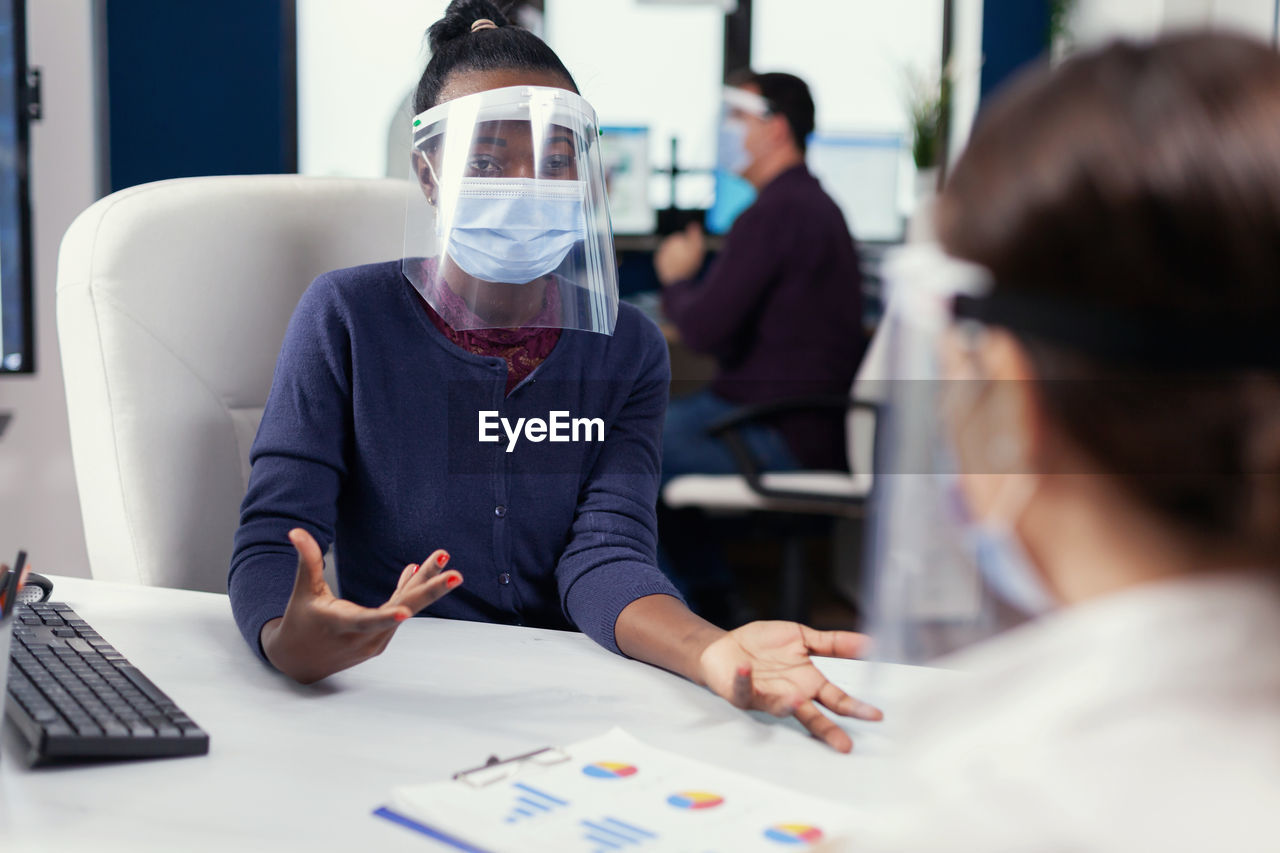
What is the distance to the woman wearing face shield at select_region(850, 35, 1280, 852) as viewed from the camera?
406mm

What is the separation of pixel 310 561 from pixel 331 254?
722mm

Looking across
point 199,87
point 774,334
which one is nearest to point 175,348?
point 774,334

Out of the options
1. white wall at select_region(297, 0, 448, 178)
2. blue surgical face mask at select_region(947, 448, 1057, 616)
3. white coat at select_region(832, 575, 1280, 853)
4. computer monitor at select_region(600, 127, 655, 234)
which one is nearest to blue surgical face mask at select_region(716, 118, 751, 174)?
computer monitor at select_region(600, 127, 655, 234)

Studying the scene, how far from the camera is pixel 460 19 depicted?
1316mm

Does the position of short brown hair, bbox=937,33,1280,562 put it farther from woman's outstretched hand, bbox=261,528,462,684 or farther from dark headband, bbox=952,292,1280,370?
woman's outstretched hand, bbox=261,528,462,684

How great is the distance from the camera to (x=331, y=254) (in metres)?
1.47

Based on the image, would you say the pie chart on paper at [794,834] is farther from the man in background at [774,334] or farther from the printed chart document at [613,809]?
the man in background at [774,334]

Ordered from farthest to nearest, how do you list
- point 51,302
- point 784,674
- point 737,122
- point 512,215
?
1. point 737,122
2. point 51,302
3. point 512,215
4. point 784,674

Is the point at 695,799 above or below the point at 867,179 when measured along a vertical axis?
below

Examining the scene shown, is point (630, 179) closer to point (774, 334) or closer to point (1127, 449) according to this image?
point (774, 334)

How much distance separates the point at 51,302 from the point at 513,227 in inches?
75.0

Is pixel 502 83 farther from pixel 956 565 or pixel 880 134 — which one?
pixel 880 134

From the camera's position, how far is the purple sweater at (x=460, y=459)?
118cm

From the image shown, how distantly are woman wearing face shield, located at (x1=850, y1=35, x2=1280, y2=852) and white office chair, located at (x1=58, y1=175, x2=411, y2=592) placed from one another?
1034mm
